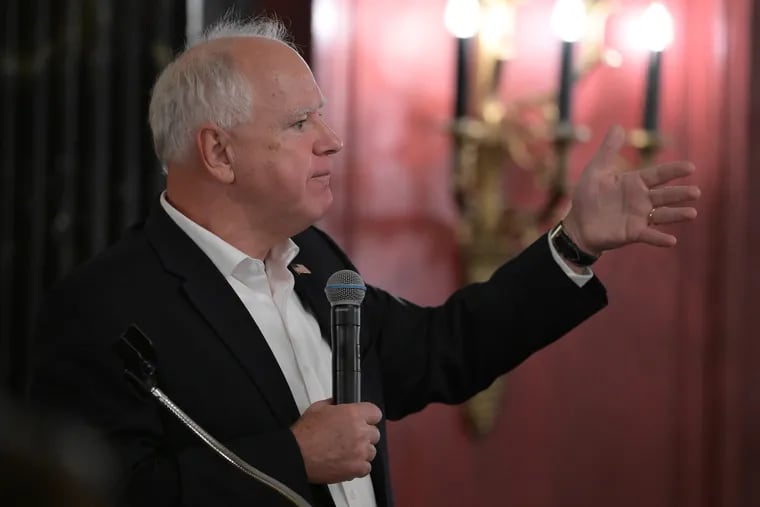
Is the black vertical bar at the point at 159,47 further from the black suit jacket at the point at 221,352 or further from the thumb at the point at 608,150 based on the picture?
the thumb at the point at 608,150

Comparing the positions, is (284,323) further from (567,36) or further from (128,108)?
(567,36)

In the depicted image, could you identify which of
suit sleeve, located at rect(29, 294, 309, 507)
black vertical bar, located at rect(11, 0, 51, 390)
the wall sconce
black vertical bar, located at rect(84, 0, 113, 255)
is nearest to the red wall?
the wall sconce

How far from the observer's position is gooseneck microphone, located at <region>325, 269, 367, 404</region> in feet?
3.64

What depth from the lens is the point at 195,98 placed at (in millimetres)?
1370

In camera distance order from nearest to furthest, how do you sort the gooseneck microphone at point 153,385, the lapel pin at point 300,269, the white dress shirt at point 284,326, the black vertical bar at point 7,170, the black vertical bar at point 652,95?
the gooseneck microphone at point 153,385 < the white dress shirt at point 284,326 < the lapel pin at point 300,269 < the black vertical bar at point 7,170 < the black vertical bar at point 652,95

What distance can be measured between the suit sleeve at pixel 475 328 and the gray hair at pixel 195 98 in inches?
12.3

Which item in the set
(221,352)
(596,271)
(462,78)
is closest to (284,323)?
(221,352)

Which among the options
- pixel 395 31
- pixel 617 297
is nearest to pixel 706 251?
pixel 617 297

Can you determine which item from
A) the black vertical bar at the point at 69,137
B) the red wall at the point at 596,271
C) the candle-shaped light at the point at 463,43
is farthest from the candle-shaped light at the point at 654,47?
the black vertical bar at the point at 69,137

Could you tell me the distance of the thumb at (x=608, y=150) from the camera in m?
1.39

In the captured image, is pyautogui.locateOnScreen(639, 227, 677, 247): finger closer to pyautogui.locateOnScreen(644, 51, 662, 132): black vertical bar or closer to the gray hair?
the gray hair

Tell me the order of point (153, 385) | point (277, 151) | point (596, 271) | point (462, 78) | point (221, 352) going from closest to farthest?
point (153, 385), point (221, 352), point (277, 151), point (462, 78), point (596, 271)

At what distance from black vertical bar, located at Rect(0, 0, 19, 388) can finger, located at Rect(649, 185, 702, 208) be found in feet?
4.05

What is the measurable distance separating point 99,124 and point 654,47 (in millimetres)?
1103
